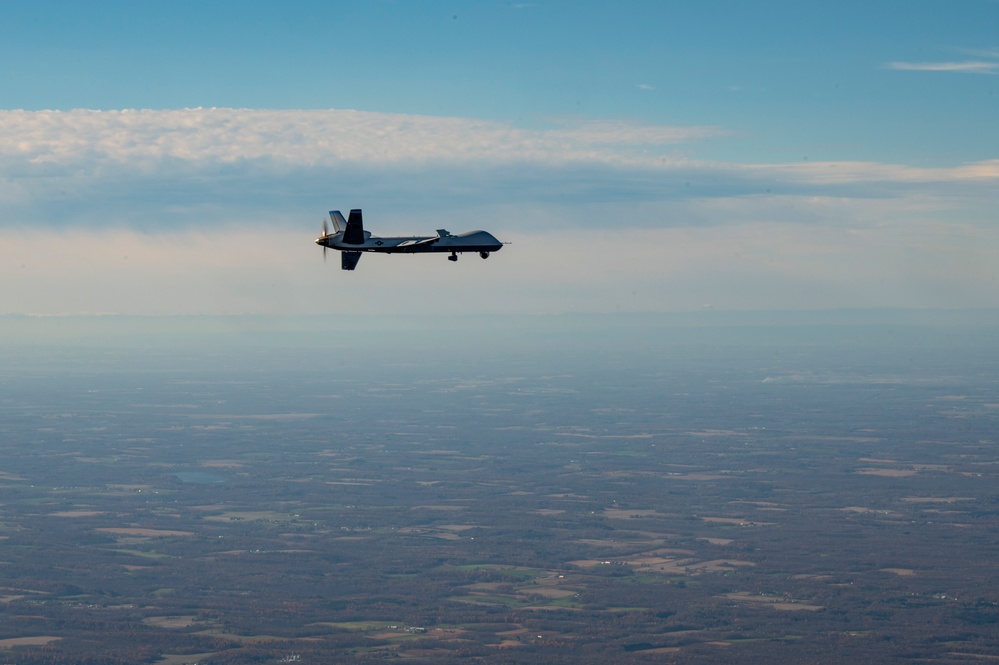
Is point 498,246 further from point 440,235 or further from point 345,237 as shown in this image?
point 345,237

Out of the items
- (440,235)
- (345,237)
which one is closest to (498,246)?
(440,235)
